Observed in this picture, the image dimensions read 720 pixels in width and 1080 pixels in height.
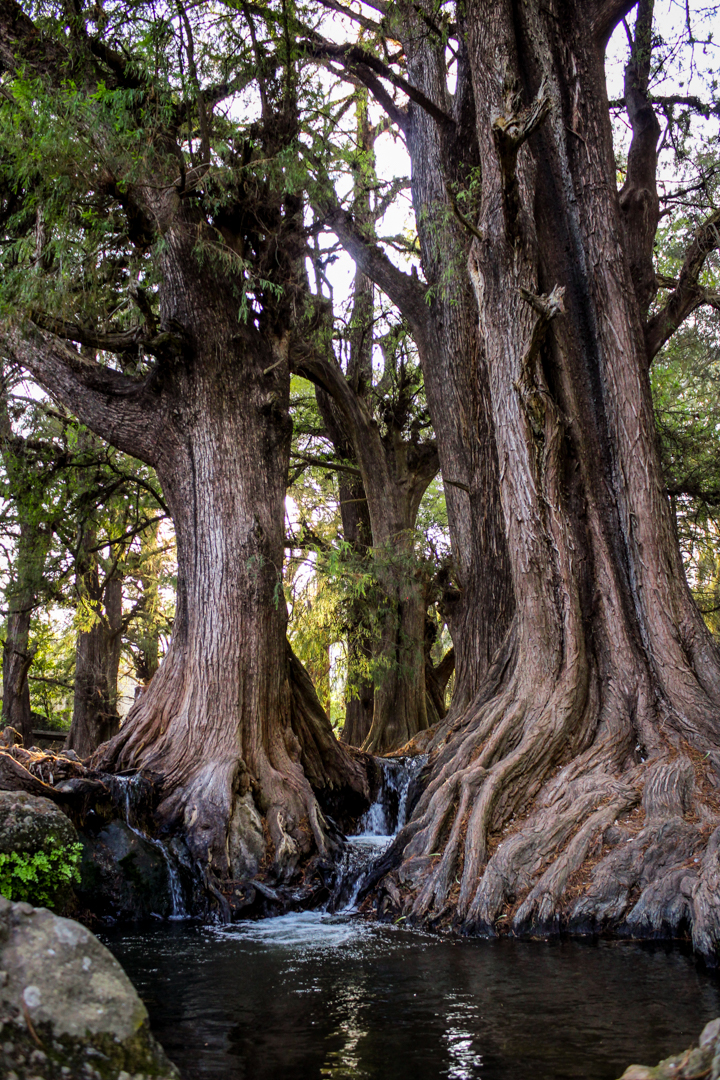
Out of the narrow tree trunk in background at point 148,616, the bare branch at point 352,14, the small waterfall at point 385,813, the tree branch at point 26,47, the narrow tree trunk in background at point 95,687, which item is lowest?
the small waterfall at point 385,813

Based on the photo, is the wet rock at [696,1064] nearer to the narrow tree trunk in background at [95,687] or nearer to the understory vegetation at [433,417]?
the understory vegetation at [433,417]

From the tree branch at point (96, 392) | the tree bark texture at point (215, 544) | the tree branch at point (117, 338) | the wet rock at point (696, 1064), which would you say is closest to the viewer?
the wet rock at point (696, 1064)

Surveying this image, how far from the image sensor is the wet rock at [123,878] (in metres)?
7.25

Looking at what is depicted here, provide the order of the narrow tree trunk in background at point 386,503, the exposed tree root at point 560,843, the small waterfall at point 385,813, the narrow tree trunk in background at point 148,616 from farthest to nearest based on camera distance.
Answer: the narrow tree trunk in background at point 148,616 < the narrow tree trunk in background at point 386,503 < the small waterfall at point 385,813 < the exposed tree root at point 560,843

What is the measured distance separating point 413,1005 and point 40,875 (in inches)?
129

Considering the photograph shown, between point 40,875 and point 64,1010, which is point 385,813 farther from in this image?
point 64,1010

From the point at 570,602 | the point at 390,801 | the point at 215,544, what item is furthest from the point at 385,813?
the point at 570,602

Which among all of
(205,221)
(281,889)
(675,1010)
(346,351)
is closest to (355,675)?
(346,351)

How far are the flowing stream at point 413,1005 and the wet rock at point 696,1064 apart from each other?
2.96 ft

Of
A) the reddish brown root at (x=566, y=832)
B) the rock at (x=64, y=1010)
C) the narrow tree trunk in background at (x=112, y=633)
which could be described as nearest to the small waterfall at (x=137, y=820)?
the reddish brown root at (x=566, y=832)

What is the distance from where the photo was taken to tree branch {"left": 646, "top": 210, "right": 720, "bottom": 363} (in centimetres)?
946

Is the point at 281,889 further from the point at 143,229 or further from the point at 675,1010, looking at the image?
the point at 143,229

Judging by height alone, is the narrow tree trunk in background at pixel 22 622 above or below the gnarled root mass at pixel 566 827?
above

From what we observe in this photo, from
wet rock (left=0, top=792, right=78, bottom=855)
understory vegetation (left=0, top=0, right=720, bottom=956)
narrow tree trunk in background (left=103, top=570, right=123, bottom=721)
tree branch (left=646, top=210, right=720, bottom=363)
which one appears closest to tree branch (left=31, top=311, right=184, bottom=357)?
understory vegetation (left=0, top=0, right=720, bottom=956)
